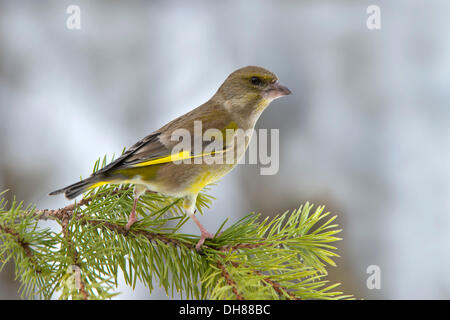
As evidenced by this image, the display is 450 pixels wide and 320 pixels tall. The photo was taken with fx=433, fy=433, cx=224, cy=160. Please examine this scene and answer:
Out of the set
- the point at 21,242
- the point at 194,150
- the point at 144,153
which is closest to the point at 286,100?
the point at 194,150

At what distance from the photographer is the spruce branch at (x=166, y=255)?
4.58 feet

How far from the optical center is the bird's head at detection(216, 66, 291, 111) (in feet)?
7.86

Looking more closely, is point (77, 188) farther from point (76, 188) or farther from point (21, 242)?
point (21, 242)

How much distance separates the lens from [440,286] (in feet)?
15.3

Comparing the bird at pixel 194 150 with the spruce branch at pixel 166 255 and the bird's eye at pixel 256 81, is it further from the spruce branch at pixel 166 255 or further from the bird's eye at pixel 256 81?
the spruce branch at pixel 166 255

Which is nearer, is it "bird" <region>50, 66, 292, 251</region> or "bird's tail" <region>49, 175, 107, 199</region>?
"bird's tail" <region>49, 175, 107, 199</region>

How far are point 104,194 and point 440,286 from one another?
161 inches

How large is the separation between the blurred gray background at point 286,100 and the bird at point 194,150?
1898 millimetres

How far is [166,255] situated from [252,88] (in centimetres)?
114

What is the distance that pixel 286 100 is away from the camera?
188 inches

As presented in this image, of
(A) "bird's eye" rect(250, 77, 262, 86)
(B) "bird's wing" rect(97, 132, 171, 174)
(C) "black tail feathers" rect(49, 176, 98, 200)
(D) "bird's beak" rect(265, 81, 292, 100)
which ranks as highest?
(A) "bird's eye" rect(250, 77, 262, 86)

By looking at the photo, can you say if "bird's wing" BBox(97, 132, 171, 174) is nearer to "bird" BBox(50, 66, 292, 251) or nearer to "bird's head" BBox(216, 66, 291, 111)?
"bird" BBox(50, 66, 292, 251)

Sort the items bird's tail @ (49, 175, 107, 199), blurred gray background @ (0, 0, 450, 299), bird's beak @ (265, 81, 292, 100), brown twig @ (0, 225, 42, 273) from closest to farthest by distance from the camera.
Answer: brown twig @ (0, 225, 42, 273) < bird's tail @ (49, 175, 107, 199) < bird's beak @ (265, 81, 292, 100) < blurred gray background @ (0, 0, 450, 299)

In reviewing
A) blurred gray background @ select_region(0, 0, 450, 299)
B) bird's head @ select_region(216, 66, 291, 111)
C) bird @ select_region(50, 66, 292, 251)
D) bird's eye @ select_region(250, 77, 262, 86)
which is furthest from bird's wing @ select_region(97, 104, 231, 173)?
blurred gray background @ select_region(0, 0, 450, 299)
